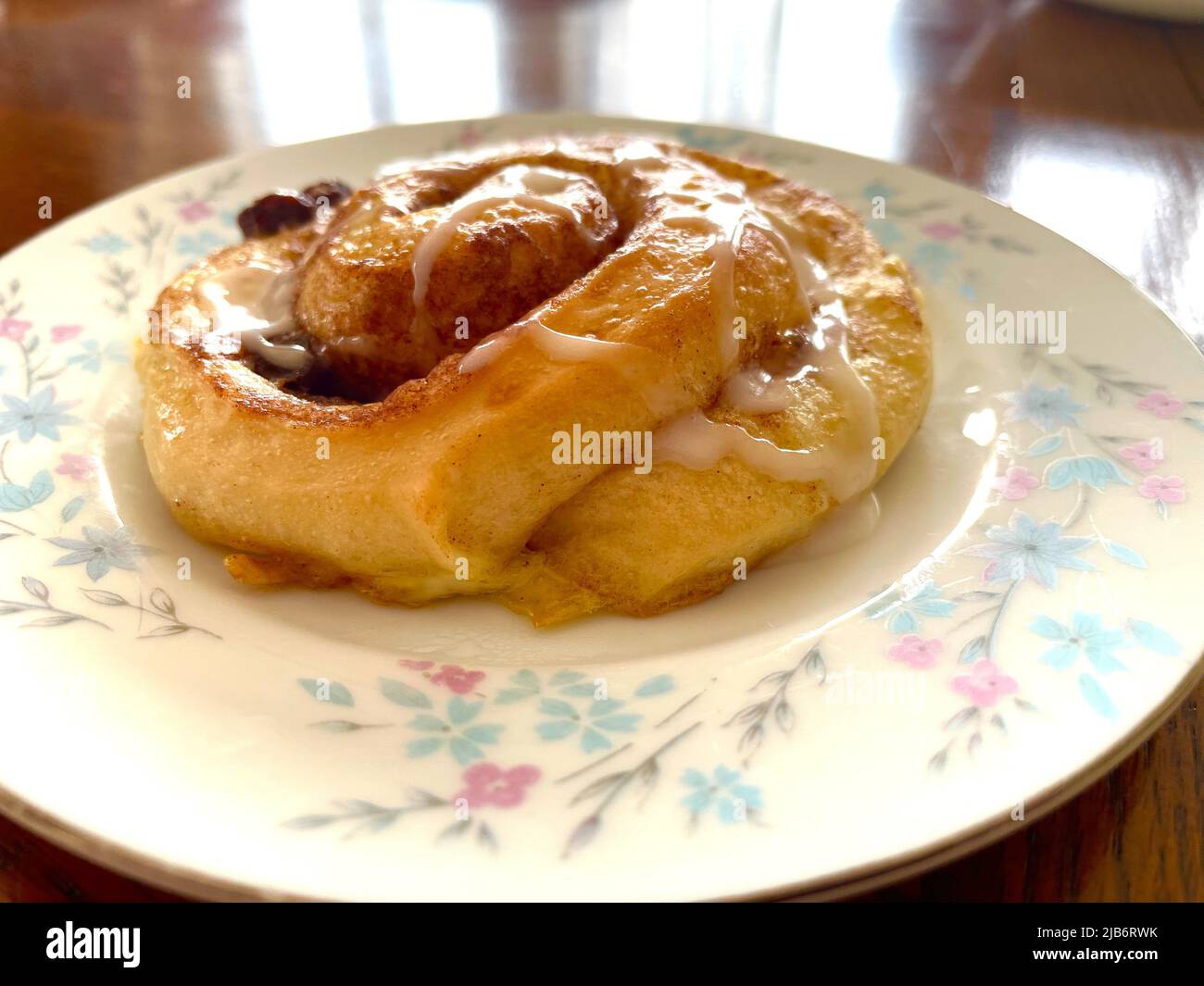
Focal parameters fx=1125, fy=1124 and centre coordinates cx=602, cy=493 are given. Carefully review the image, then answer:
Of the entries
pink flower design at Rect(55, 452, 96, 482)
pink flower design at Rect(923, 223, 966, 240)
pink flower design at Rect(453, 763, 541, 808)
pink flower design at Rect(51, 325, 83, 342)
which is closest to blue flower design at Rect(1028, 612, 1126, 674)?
pink flower design at Rect(453, 763, 541, 808)

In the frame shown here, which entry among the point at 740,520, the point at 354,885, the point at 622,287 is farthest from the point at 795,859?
the point at 622,287

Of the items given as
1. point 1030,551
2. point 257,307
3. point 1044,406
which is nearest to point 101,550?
point 257,307

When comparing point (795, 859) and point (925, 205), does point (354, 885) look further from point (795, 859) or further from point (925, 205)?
point (925, 205)

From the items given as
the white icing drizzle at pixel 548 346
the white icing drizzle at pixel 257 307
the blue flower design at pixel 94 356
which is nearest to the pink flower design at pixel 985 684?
the white icing drizzle at pixel 548 346

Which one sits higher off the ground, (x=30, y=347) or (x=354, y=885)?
(x=30, y=347)

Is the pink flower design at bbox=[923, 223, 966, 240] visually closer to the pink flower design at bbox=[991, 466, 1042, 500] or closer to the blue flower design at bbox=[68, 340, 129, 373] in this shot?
the pink flower design at bbox=[991, 466, 1042, 500]

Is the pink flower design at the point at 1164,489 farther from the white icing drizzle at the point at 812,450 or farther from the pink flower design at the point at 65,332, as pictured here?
the pink flower design at the point at 65,332

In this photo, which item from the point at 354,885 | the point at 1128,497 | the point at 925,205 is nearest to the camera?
the point at 354,885
